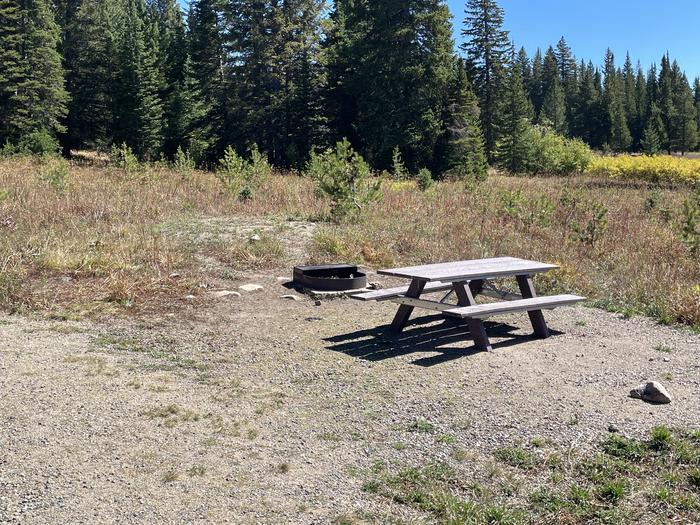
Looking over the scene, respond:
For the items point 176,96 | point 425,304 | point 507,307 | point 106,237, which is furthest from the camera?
point 176,96

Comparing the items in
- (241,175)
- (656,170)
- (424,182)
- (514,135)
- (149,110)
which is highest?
(149,110)

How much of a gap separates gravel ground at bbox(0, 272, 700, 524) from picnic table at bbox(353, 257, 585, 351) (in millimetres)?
222

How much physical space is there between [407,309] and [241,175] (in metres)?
9.51

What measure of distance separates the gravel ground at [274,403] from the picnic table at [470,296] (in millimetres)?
222

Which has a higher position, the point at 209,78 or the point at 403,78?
the point at 209,78

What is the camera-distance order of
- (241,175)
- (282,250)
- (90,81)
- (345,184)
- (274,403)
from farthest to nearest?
(90,81), (241,175), (345,184), (282,250), (274,403)

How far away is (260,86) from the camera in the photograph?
116ft

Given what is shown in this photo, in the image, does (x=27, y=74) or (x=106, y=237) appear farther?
(x=27, y=74)

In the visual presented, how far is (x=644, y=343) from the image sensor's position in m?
5.70

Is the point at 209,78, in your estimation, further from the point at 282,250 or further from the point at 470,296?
the point at 470,296

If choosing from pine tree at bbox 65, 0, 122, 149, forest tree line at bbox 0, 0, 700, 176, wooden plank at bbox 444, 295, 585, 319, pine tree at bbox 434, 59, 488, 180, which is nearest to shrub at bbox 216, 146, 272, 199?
wooden plank at bbox 444, 295, 585, 319

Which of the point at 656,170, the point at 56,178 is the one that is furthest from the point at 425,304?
the point at 656,170

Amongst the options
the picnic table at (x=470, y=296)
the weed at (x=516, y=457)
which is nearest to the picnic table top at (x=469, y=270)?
the picnic table at (x=470, y=296)

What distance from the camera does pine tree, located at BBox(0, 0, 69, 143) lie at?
33.2 m
